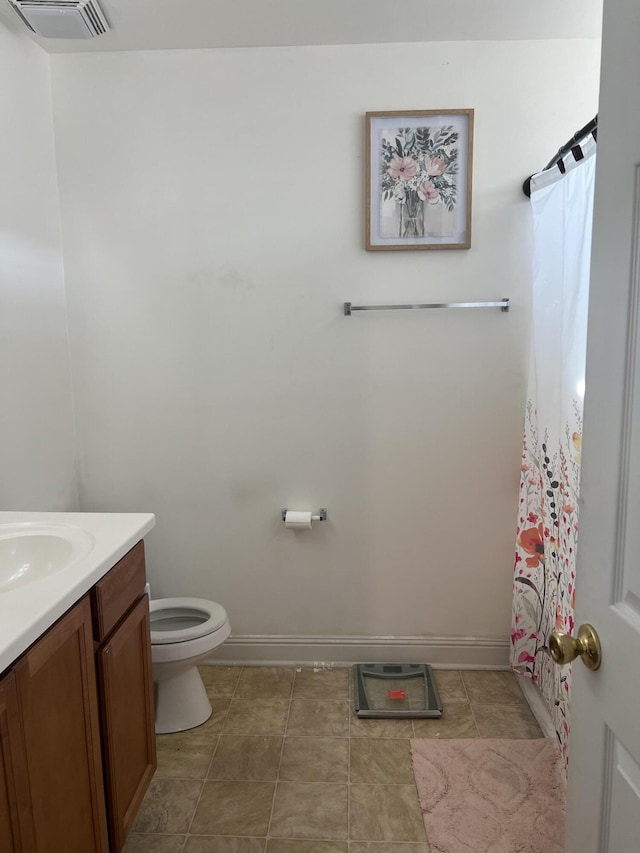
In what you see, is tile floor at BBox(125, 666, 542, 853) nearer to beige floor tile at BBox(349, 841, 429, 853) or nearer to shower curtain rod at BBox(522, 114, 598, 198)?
beige floor tile at BBox(349, 841, 429, 853)

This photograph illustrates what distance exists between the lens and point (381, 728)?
209cm

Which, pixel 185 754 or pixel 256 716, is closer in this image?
pixel 185 754

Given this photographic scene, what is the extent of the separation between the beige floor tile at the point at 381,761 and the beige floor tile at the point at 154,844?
0.55m

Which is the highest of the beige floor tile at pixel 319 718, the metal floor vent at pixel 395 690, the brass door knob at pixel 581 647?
the brass door knob at pixel 581 647

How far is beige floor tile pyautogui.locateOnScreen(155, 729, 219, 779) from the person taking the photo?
6.23ft

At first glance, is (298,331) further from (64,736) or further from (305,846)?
(305,846)

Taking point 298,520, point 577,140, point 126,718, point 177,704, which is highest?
point 577,140

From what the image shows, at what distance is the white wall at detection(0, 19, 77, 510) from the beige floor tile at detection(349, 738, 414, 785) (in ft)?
4.60

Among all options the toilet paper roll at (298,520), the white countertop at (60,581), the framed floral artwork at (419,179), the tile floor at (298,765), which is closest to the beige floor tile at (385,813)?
the tile floor at (298,765)

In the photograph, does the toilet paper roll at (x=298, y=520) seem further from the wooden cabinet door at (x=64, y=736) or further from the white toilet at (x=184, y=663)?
the wooden cabinet door at (x=64, y=736)

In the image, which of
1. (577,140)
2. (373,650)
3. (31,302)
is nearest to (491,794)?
(373,650)

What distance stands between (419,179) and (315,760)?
209 centimetres

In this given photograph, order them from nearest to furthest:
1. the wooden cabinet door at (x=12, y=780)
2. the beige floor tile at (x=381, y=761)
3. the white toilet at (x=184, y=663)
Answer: the wooden cabinet door at (x=12, y=780) → the beige floor tile at (x=381, y=761) → the white toilet at (x=184, y=663)

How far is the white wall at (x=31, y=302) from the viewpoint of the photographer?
1920mm
